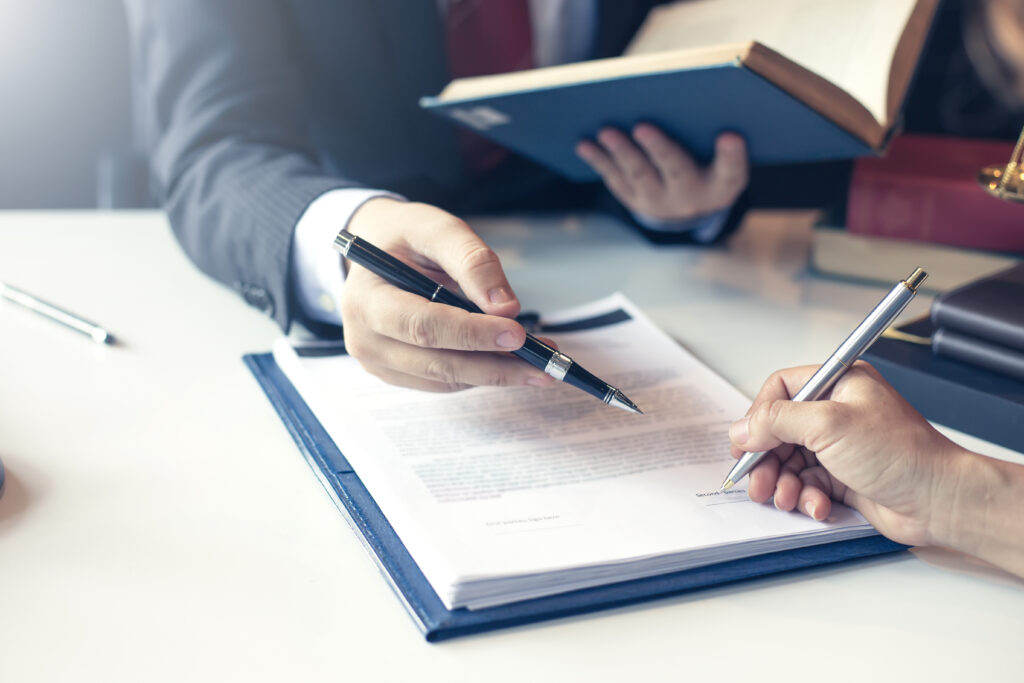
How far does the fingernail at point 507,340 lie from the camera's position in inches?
22.4

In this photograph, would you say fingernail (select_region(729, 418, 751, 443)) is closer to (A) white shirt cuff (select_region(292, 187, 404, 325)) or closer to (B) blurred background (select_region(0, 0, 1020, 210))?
(A) white shirt cuff (select_region(292, 187, 404, 325))

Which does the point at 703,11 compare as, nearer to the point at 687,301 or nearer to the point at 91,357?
the point at 687,301

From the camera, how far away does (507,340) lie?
1.87 feet

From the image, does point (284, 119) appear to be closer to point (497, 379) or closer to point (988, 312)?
point (497, 379)

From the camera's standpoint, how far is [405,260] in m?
0.68

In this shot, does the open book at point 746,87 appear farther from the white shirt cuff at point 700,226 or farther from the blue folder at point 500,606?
the blue folder at point 500,606

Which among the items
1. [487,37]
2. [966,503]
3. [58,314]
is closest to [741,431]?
Result: [966,503]

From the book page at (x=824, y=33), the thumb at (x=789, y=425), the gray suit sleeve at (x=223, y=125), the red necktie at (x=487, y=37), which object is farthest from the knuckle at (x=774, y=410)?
the red necktie at (x=487, y=37)

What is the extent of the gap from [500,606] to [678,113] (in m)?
0.58

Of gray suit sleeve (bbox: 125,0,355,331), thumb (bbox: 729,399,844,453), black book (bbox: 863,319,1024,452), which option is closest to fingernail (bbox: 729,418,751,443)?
thumb (bbox: 729,399,844,453)

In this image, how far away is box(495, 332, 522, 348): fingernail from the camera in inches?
22.4

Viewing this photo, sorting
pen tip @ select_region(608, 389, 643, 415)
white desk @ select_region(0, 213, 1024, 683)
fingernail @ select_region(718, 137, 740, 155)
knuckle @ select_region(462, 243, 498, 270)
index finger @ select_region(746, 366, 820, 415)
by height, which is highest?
fingernail @ select_region(718, 137, 740, 155)

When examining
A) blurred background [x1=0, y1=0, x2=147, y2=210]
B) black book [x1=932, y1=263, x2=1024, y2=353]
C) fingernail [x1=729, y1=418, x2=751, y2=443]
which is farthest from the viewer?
blurred background [x1=0, y1=0, x2=147, y2=210]

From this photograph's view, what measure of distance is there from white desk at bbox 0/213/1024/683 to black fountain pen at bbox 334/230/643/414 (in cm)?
15
